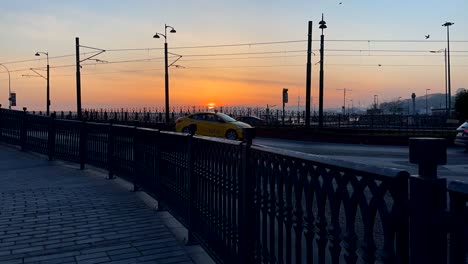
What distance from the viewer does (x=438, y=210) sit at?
76.9 inches

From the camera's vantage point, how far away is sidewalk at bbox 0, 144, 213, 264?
5.38 m

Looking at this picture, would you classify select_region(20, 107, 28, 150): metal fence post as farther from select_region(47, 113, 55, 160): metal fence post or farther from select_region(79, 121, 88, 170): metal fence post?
select_region(79, 121, 88, 170): metal fence post

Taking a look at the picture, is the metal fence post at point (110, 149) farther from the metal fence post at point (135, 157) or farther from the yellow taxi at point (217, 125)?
the yellow taxi at point (217, 125)

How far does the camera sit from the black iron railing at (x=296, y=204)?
198 centimetres

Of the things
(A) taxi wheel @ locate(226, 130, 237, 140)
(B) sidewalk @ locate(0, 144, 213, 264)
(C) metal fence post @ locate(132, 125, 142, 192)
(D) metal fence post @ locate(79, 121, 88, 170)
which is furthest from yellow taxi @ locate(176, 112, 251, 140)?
(C) metal fence post @ locate(132, 125, 142, 192)

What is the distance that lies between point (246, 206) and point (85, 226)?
347cm

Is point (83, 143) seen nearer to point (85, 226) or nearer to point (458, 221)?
point (85, 226)

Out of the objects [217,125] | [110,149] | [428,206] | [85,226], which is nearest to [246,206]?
[428,206]

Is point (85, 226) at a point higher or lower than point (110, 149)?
lower

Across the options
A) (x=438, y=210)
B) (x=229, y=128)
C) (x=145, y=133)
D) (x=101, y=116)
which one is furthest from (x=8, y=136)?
(x=101, y=116)

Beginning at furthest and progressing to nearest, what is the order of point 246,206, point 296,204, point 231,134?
point 231,134, point 246,206, point 296,204

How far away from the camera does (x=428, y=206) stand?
76.6 inches

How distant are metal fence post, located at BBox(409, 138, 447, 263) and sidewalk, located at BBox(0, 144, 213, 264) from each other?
3485 mm

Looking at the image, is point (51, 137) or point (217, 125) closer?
point (51, 137)
